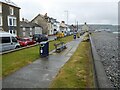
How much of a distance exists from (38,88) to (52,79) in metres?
1.39

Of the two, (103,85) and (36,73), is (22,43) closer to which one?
(36,73)

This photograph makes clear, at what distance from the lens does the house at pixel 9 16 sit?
4269 cm

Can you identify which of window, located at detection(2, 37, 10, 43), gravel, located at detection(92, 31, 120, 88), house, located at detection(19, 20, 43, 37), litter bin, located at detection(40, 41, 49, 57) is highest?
house, located at detection(19, 20, 43, 37)

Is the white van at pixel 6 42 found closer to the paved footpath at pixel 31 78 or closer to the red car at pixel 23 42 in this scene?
the red car at pixel 23 42

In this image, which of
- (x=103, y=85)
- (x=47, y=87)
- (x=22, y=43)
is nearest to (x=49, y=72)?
(x=47, y=87)

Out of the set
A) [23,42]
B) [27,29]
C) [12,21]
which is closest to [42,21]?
[27,29]

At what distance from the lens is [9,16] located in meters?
45.2

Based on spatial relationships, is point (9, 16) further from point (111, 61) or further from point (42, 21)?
point (111, 61)

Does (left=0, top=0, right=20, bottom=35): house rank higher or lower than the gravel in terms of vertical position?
higher

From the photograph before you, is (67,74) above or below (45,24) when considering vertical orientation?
below

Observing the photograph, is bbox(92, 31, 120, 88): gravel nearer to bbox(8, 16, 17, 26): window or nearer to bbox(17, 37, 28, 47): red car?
bbox(17, 37, 28, 47): red car

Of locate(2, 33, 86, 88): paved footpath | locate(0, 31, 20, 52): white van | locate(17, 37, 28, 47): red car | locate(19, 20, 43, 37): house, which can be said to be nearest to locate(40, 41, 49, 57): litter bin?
locate(2, 33, 86, 88): paved footpath

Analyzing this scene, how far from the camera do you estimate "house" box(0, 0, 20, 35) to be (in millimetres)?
42688

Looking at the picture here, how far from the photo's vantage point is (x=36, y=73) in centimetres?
950
